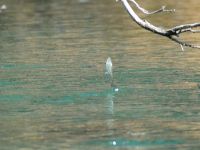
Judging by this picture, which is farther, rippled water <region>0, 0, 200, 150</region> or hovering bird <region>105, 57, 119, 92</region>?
hovering bird <region>105, 57, 119, 92</region>

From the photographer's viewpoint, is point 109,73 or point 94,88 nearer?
point 94,88

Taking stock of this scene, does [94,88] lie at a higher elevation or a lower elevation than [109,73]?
lower

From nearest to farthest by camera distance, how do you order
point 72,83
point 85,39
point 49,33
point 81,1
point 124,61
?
point 72,83, point 124,61, point 85,39, point 49,33, point 81,1

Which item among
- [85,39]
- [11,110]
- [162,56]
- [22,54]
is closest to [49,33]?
[85,39]

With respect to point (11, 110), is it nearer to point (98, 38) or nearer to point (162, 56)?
point (162, 56)

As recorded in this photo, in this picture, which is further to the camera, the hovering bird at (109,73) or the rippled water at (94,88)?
the hovering bird at (109,73)

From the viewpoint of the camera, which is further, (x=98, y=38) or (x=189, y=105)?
(x=98, y=38)

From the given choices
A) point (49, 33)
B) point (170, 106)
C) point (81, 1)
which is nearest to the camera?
point (170, 106)
